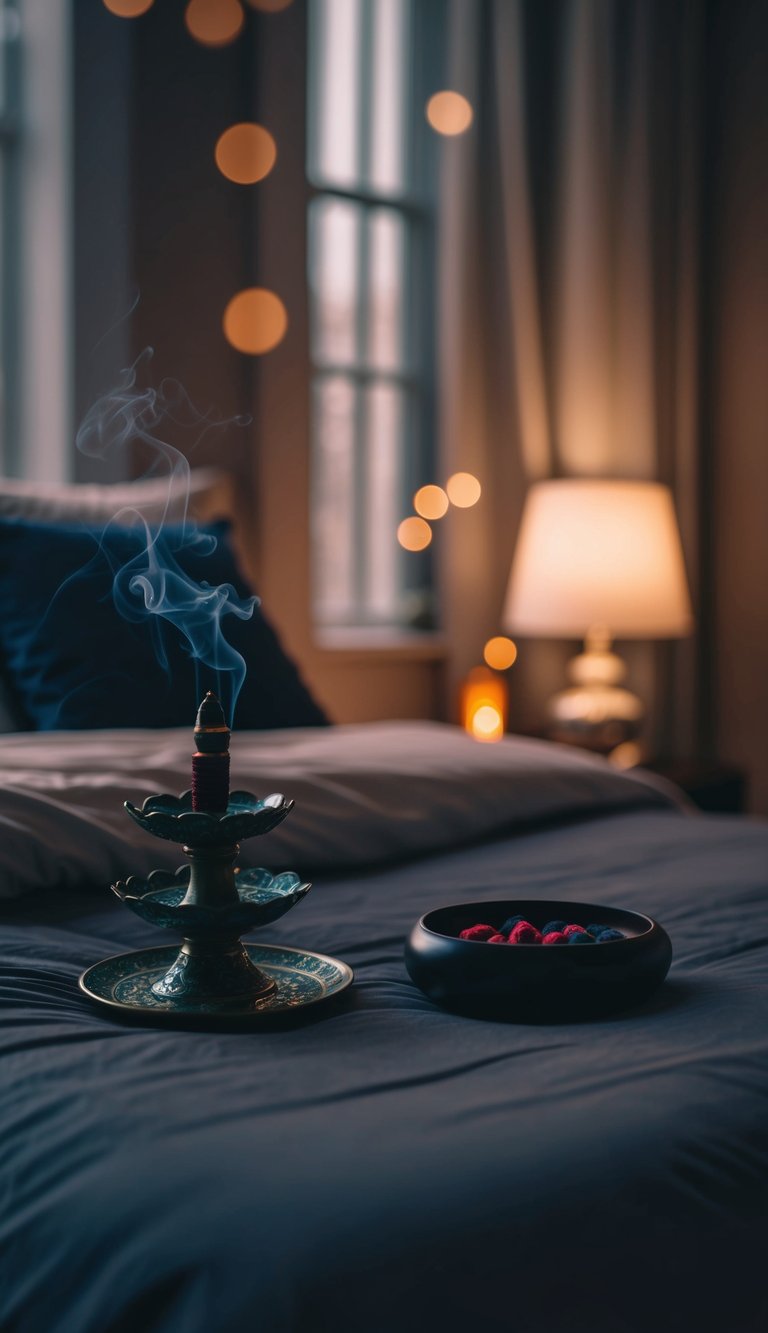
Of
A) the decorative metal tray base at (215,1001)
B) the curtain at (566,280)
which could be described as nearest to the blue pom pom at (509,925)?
the decorative metal tray base at (215,1001)

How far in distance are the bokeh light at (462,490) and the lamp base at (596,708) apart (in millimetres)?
482

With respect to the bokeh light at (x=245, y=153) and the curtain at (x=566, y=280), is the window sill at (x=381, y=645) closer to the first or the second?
the curtain at (x=566, y=280)

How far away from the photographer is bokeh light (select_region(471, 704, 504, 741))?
127 inches

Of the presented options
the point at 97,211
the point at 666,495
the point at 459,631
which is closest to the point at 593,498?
the point at 666,495

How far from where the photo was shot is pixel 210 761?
35.4 inches

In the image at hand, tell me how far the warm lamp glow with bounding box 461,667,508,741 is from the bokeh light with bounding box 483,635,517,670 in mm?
124

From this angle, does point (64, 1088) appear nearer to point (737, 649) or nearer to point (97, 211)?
point (97, 211)

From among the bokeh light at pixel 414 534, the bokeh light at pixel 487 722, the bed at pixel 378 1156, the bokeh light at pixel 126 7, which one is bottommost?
the bokeh light at pixel 487 722

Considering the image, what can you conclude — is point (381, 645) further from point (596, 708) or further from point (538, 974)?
point (538, 974)

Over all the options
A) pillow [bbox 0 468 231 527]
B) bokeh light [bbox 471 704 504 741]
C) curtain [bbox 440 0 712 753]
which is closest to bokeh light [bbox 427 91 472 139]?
curtain [bbox 440 0 712 753]

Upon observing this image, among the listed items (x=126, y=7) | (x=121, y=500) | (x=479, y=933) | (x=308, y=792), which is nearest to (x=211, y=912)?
(x=479, y=933)

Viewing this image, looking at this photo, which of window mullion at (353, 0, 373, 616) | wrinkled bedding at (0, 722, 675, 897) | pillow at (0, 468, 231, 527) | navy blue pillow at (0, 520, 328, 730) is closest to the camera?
wrinkled bedding at (0, 722, 675, 897)

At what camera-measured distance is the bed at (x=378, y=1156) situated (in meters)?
0.59

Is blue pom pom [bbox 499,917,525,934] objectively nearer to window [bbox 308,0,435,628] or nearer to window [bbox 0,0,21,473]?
window [bbox 0,0,21,473]
